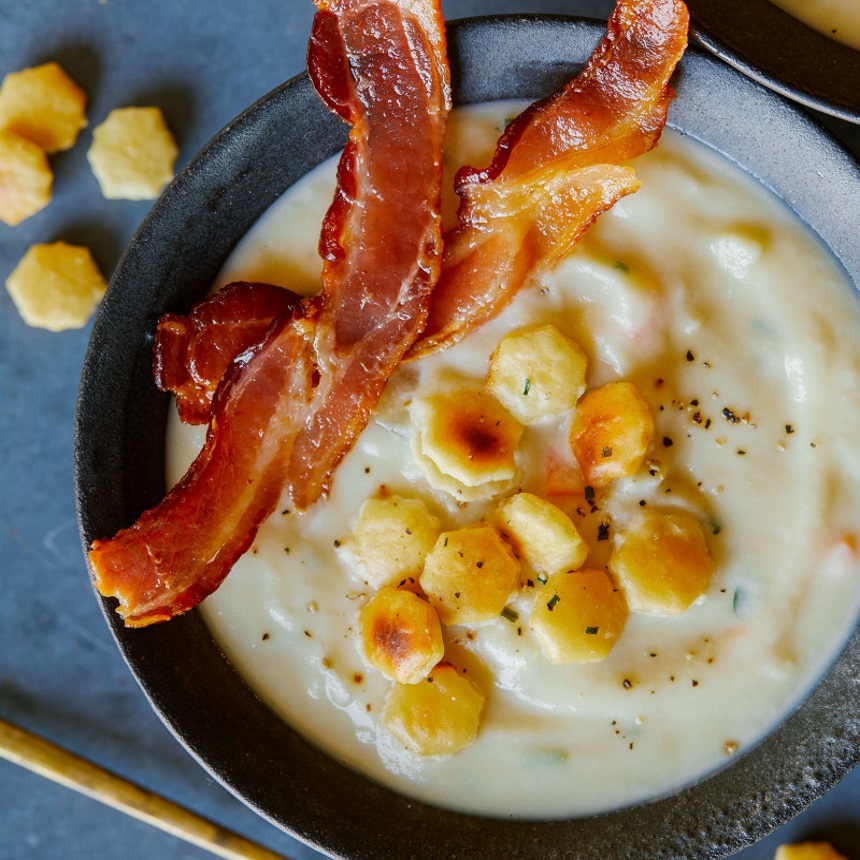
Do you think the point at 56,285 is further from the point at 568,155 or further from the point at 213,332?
the point at 568,155

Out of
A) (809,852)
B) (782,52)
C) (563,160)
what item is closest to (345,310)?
(563,160)

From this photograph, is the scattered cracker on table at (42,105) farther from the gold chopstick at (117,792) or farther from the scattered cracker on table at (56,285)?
the gold chopstick at (117,792)

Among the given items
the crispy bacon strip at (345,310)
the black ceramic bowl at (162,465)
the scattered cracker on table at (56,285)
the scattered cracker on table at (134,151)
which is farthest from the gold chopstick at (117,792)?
the scattered cracker on table at (134,151)

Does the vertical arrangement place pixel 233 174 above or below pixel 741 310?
below

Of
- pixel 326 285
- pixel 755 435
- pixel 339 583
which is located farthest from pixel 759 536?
pixel 326 285

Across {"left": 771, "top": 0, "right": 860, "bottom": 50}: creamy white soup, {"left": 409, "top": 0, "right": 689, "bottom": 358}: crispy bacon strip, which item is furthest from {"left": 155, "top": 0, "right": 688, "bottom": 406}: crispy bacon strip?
{"left": 771, "top": 0, "right": 860, "bottom": 50}: creamy white soup

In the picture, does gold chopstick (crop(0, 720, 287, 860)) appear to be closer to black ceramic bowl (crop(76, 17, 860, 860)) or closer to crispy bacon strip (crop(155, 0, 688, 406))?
black ceramic bowl (crop(76, 17, 860, 860))

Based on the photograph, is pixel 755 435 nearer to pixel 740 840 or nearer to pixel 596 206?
pixel 596 206
